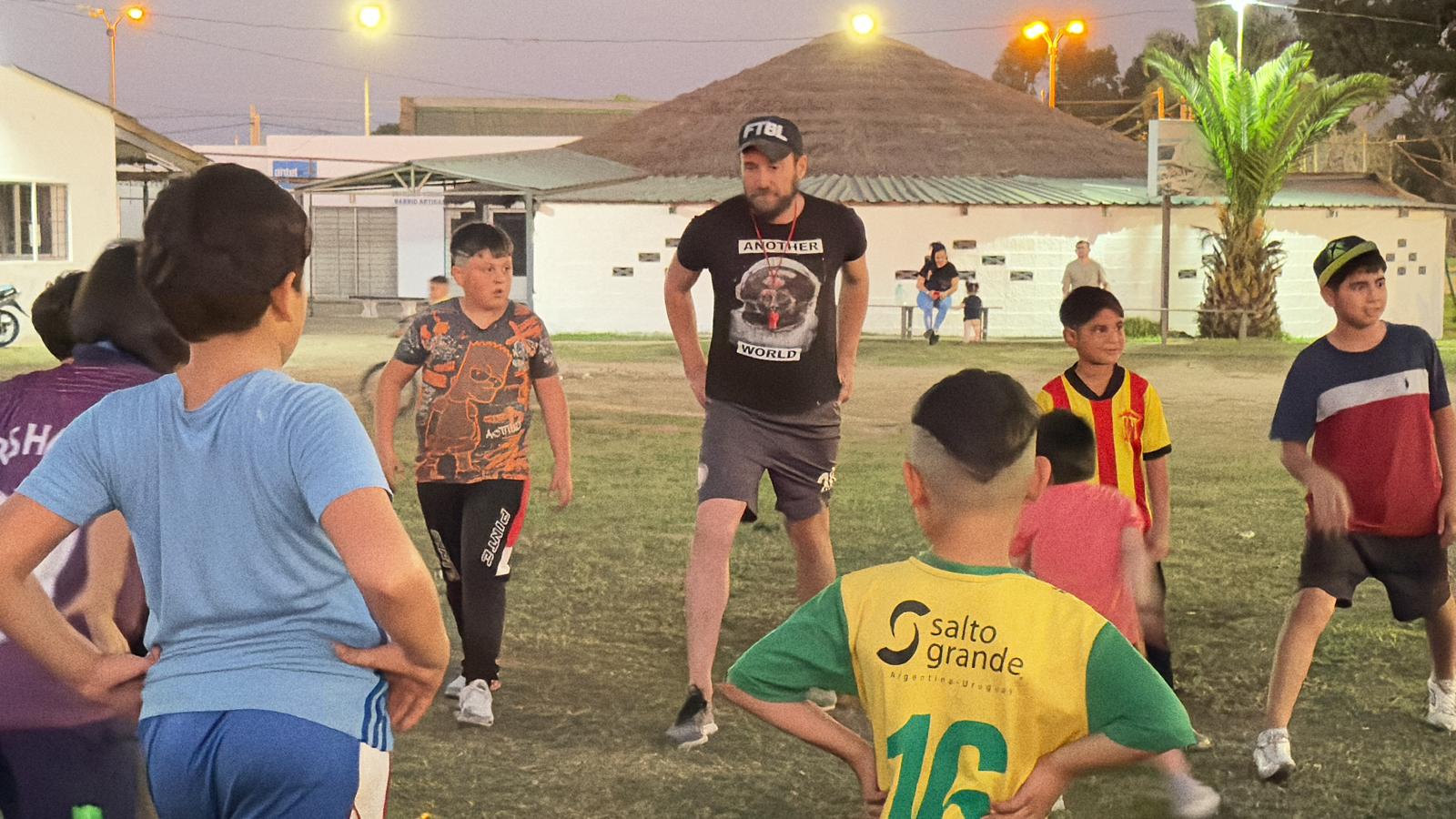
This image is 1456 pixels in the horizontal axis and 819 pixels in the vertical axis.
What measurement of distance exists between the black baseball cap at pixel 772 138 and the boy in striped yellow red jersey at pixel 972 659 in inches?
137

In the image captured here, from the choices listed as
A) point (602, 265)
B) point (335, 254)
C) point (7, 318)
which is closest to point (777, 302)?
point (7, 318)

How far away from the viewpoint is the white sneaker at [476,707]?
604 cm

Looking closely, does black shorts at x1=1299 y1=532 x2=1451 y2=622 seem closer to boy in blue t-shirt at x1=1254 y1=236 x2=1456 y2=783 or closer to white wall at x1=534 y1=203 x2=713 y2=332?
boy in blue t-shirt at x1=1254 y1=236 x2=1456 y2=783

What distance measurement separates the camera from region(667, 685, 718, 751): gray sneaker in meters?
5.77

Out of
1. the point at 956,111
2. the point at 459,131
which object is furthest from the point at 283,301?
the point at 459,131

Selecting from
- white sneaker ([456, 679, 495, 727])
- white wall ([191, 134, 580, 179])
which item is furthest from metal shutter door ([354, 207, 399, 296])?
white sneaker ([456, 679, 495, 727])

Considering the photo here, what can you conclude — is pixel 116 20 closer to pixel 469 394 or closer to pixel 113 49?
pixel 113 49

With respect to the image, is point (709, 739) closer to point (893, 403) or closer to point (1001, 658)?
point (1001, 658)

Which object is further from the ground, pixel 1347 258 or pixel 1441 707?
pixel 1347 258

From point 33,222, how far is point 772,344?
88.1ft

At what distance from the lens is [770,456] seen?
6.24 metres

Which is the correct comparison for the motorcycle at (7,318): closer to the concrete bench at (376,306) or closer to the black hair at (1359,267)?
the concrete bench at (376,306)

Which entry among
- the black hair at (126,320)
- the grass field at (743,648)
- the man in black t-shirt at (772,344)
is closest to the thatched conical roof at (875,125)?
the grass field at (743,648)

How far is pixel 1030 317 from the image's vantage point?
34625 millimetres
